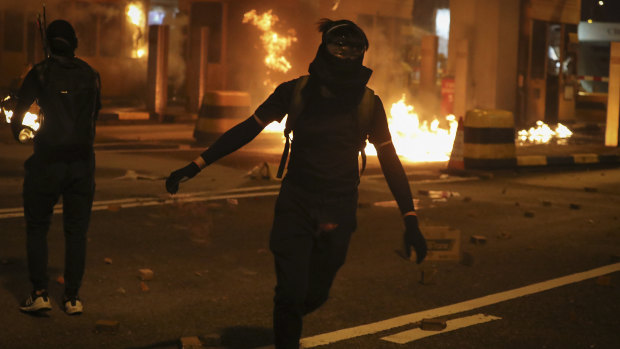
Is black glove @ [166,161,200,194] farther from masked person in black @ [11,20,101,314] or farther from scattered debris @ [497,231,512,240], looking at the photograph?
scattered debris @ [497,231,512,240]

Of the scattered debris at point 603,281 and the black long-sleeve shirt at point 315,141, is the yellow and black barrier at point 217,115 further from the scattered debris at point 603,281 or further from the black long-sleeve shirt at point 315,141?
the black long-sleeve shirt at point 315,141

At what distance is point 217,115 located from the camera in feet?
58.6

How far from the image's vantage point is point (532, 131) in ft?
78.8

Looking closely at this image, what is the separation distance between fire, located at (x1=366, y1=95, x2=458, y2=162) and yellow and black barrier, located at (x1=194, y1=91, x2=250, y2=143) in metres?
2.37

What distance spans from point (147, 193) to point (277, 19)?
53.7 feet

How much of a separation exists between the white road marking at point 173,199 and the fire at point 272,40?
14.9m

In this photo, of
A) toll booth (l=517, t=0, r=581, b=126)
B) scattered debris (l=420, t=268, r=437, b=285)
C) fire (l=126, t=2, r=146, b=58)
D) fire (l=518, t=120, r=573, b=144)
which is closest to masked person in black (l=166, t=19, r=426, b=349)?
scattered debris (l=420, t=268, r=437, b=285)

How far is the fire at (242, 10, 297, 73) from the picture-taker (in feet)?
88.4

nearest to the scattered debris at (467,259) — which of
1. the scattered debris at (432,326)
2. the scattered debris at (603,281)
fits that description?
the scattered debris at (603,281)

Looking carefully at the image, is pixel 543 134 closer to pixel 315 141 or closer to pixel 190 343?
pixel 190 343

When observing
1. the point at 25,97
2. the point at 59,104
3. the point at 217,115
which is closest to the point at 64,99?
the point at 59,104

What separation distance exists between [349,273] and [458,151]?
24.3ft

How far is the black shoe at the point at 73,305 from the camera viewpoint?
20.5 feet

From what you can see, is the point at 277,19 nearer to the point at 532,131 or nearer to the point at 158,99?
the point at 158,99
